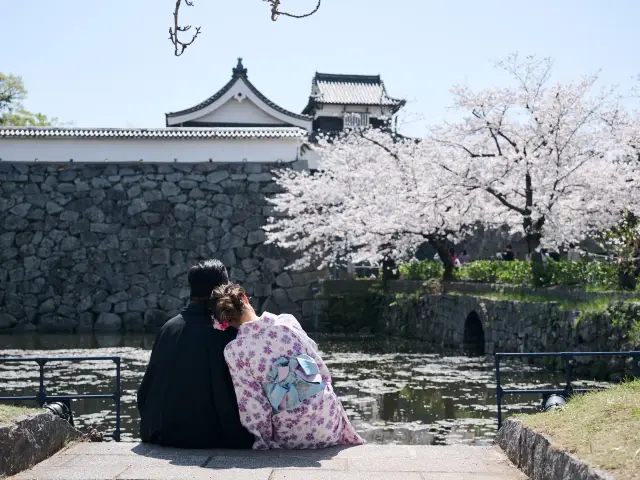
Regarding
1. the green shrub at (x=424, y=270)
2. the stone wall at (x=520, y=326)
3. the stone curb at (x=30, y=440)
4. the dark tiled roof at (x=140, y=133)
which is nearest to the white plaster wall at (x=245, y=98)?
the dark tiled roof at (x=140, y=133)

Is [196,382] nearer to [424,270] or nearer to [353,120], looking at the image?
[424,270]

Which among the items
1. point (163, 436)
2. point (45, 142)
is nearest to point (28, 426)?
point (163, 436)

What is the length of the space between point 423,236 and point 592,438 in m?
15.3

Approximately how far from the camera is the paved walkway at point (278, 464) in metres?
3.90

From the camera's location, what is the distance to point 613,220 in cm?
1606

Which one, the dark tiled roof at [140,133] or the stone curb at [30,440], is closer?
the stone curb at [30,440]

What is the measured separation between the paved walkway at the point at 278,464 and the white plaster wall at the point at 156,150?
1851cm

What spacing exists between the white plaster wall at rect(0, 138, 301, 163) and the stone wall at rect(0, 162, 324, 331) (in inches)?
23.3

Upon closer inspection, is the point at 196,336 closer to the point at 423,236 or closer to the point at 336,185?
the point at 423,236

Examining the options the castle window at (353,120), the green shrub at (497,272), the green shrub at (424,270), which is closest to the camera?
the green shrub at (497,272)

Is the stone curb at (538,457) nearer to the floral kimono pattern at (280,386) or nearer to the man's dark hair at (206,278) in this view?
the floral kimono pattern at (280,386)

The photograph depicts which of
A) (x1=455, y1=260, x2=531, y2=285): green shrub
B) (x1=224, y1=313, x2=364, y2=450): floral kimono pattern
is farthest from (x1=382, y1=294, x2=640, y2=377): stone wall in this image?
(x1=224, y1=313, x2=364, y2=450): floral kimono pattern

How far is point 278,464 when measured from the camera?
418cm

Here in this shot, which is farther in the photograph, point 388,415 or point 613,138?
point 613,138
